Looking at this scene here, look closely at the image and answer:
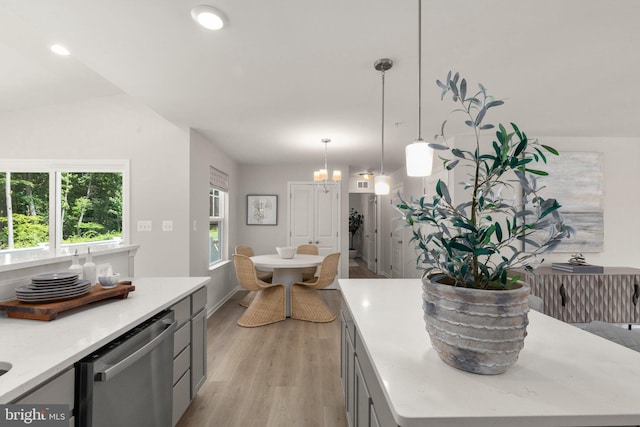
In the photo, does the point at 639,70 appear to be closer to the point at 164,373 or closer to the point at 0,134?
the point at 164,373

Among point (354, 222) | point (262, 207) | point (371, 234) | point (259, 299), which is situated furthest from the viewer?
point (354, 222)

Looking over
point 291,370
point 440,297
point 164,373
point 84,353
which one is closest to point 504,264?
point 440,297

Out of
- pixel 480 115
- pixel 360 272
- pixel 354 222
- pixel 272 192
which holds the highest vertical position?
pixel 272 192

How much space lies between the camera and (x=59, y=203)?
3.71 m

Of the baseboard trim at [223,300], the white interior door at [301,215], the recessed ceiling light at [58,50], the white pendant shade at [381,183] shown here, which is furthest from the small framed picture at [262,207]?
the recessed ceiling light at [58,50]

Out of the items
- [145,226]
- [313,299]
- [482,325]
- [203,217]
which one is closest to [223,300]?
[203,217]

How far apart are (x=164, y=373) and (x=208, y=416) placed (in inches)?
28.3

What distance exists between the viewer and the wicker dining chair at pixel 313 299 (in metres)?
3.93

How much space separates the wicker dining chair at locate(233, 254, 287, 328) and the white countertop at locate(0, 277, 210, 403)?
2023 millimetres

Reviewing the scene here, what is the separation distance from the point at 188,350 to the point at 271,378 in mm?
870

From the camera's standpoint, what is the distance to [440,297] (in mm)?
882

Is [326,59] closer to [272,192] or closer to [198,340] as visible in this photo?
[198,340]

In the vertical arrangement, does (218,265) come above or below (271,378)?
above

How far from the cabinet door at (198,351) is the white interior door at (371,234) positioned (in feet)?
19.3
